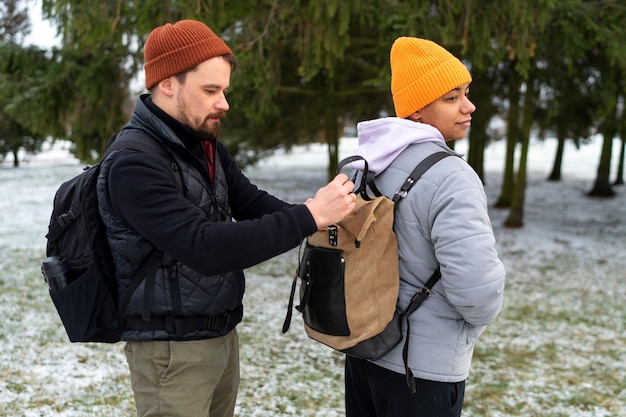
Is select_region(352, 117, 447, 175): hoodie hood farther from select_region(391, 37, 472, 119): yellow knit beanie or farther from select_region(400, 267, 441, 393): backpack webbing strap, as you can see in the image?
select_region(400, 267, 441, 393): backpack webbing strap

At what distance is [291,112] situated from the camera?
38.5ft

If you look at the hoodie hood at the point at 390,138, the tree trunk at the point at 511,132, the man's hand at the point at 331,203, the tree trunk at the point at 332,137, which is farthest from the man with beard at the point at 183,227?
the tree trunk at the point at 332,137

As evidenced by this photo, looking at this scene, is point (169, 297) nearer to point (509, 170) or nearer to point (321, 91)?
point (321, 91)

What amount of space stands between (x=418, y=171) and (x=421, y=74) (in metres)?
0.35

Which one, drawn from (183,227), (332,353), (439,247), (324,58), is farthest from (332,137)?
(183,227)

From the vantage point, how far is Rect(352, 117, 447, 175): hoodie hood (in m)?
1.85

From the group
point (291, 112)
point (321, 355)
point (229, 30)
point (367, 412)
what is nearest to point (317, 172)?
point (291, 112)

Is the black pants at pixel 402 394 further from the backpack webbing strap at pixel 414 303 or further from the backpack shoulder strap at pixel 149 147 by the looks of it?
the backpack shoulder strap at pixel 149 147

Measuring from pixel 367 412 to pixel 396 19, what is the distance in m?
4.58

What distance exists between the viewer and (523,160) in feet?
35.0

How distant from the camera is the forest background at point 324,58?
19.8 feet

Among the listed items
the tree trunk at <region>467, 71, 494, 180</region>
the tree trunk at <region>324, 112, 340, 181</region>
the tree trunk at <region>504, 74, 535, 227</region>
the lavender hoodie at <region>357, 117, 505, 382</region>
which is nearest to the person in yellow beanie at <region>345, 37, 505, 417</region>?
the lavender hoodie at <region>357, 117, 505, 382</region>

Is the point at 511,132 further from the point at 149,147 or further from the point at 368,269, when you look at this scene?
the point at 149,147

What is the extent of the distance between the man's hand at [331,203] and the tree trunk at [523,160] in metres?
8.96
